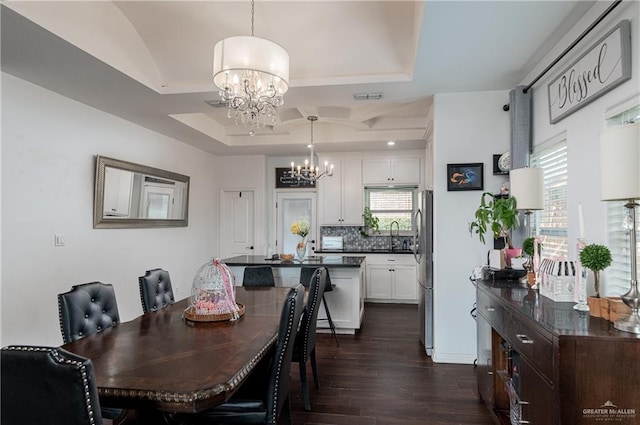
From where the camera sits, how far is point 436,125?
3.69 m

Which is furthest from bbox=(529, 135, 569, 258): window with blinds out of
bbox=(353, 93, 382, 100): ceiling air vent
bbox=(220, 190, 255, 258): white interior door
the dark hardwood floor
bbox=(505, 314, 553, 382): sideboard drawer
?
bbox=(220, 190, 255, 258): white interior door

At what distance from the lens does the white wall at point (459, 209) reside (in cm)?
359

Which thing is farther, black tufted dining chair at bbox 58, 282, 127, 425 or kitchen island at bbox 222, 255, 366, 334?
kitchen island at bbox 222, 255, 366, 334

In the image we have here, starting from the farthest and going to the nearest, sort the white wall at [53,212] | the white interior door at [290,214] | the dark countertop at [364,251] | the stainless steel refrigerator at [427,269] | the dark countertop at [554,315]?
the white interior door at [290,214] → the dark countertop at [364,251] → the stainless steel refrigerator at [427,269] → the white wall at [53,212] → the dark countertop at [554,315]

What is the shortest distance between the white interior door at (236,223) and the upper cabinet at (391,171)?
7.30 feet

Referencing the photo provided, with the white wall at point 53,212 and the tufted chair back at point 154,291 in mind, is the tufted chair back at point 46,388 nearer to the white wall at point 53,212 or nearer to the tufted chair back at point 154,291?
the tufted chair back at point 154,291

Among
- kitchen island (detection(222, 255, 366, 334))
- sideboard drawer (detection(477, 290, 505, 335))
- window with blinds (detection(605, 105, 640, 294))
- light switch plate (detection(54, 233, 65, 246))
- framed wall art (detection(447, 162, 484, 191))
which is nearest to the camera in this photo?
window with blinds (detection(605, 105, 640, 294))

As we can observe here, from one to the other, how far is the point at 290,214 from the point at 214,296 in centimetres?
469

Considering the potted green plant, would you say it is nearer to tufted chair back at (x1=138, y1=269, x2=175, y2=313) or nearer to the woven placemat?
tufted chair back at (x1=138, y1=269, x2=175, y2=313)

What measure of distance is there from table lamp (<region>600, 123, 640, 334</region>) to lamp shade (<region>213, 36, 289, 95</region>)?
1940 mm

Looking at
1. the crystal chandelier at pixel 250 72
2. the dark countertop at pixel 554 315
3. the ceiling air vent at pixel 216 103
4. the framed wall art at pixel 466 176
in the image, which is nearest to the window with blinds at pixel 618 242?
the dark countertop at pixel 554 315

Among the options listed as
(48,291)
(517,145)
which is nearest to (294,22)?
(517,145)

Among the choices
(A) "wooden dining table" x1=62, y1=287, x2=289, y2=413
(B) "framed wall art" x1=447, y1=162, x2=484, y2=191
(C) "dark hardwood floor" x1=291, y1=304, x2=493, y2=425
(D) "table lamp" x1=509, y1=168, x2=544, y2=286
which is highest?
(B) "framed wall art" x1=447, y1=162, x2=484, y2=191

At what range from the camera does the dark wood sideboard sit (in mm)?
1368
